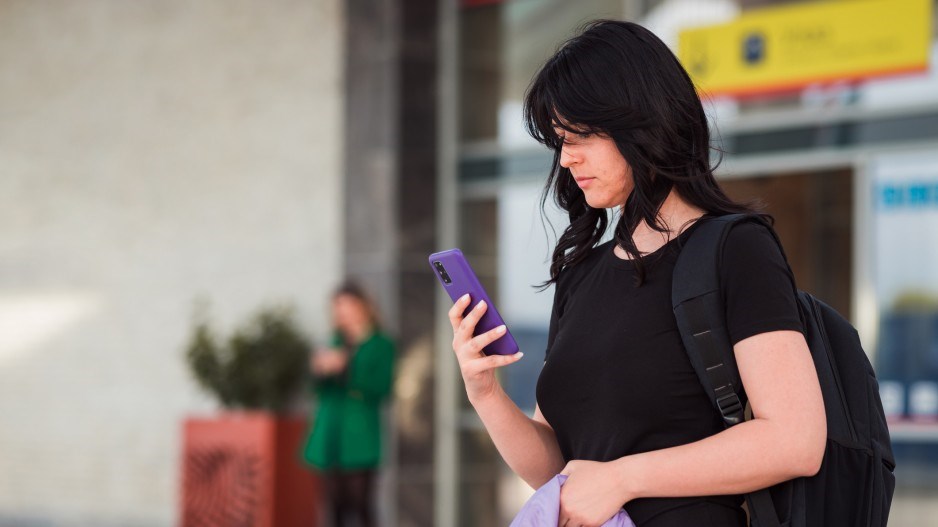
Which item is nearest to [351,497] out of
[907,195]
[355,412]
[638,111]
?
[355,412]

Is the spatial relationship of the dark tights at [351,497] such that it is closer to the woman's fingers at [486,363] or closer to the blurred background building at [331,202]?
the blurred background building at [331,202]

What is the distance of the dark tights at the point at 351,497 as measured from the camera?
27.3 feet

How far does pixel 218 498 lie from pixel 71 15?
5088 millimetres

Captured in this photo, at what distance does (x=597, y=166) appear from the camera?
1.87 m

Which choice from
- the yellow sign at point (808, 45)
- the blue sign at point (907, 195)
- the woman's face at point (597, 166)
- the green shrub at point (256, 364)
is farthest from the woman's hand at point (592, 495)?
the green shrub at point (256, 364)

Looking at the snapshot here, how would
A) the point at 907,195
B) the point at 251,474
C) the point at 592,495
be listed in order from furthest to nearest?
the point at 251,474 < the point at 907,195 < the point at 592,495

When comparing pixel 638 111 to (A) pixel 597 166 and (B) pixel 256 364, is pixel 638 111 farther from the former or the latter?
(B) pixel 256 364

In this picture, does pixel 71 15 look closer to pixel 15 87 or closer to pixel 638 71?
pixel 15 87

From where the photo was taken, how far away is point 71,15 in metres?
11.5

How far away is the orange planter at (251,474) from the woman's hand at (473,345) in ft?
22.8

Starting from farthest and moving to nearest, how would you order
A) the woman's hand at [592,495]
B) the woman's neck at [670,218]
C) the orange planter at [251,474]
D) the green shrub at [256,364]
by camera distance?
1. the green shrub at [256,364]
2. the orange planter at [251,474]
3. the woman's neck at [670,218]
4. the woman's hand at [592,495]

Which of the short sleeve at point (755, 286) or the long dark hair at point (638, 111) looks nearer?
the short sleeve at point (755, 286)

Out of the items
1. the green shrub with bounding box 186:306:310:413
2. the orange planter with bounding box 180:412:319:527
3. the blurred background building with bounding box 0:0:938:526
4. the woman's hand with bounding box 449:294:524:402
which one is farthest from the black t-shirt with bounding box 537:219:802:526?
the green shrub with bounding box 186:306:310:413

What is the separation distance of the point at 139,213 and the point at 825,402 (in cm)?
964
